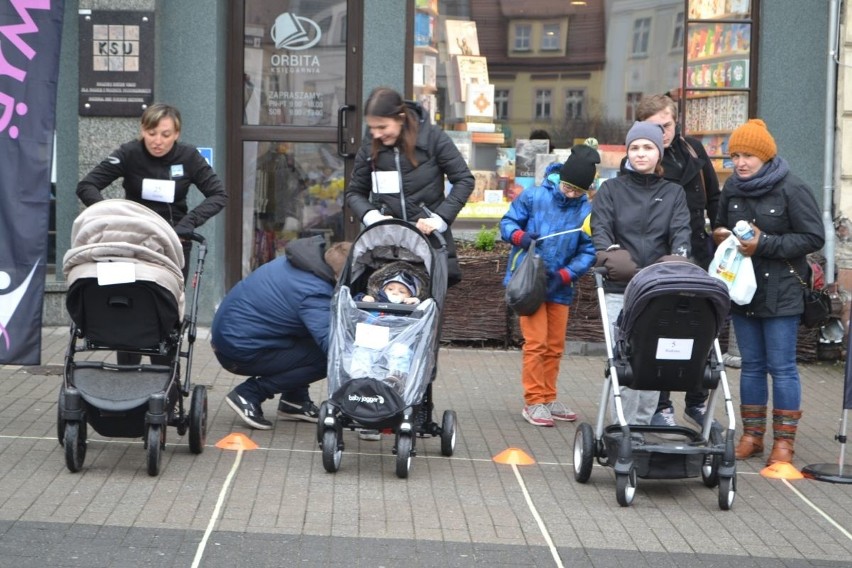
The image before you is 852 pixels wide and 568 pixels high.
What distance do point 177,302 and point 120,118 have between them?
4.79 m

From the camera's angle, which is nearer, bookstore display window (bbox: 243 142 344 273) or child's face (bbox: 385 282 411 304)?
child's face (bbox: 385 282 411 304)

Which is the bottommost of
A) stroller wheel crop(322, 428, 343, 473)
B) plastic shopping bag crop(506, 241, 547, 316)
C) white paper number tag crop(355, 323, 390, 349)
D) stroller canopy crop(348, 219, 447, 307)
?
stroller wheel crop(322, 428, 343, 473)

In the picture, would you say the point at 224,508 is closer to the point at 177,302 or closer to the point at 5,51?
the point at 177,302

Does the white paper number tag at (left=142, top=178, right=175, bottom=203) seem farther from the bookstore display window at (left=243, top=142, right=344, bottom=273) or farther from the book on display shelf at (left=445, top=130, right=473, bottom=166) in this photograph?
the book on display shelf at (left=445, top=130, right=473, bottom=166)

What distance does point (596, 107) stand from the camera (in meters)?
12.3

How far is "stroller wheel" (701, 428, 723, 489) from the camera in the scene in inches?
275

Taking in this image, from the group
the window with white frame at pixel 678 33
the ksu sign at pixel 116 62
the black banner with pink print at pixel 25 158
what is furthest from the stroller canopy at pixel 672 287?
the ksu sign at pixel 116 62

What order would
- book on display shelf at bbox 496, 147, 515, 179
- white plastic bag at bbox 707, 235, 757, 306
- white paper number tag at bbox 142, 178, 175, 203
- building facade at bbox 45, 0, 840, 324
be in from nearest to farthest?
1. white plastic bag at bbox 707, 235, 757, 306
2. white paper number tag at bbox 142, 178, 175, 203
3. building facade at bbox 45, 0, 840, 324
4. book on display shelf at bbox 496, 147, 515, 179

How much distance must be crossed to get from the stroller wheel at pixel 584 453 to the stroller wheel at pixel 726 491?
68cm

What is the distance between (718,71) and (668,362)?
5.90 meters

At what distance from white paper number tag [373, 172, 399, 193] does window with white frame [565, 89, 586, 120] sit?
4417 millimetres

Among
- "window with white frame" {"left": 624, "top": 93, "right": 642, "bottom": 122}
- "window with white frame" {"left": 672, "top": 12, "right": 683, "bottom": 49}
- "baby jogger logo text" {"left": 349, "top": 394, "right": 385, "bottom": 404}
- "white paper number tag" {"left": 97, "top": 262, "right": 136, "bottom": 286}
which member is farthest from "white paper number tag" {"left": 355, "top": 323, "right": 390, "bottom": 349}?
"window with white frame" {"left": 672, "top": 12, "right": 683, "bottom": 49}

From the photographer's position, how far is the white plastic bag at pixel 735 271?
25.2ft

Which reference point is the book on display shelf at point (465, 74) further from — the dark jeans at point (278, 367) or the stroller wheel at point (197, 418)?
the stroller wheel at point (197, 418)
